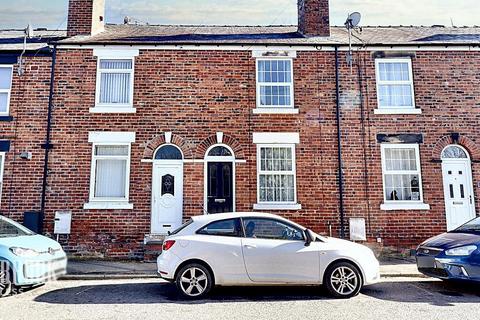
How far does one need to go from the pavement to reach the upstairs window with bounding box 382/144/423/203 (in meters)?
1.88

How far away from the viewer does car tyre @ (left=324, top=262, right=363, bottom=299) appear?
6250 millimetres

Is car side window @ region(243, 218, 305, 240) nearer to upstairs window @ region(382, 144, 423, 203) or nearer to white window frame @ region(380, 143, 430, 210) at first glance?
white window frame @ region(380, 143, 430, 210)

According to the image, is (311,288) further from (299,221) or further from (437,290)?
(299,221)

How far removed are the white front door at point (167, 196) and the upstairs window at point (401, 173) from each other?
6.08 m

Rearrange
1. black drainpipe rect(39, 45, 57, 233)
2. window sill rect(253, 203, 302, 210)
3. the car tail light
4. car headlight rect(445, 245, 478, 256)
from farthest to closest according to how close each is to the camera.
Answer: window sill rect(253, 203, 302, 210) → black drainpipe rect(39, 45, 57, 233) → car headlight rect(445, 245, 478, 256) → the car tail light

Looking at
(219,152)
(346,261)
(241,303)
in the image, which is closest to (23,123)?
(219,152)

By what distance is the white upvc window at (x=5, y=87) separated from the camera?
1079 centimetres

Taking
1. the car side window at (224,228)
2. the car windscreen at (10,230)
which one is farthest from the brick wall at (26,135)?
the car side window at (224,228)

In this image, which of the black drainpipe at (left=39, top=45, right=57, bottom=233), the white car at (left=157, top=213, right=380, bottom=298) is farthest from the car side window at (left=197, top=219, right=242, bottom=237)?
the black drainpipe at (left=39, top=45, right=57, bottom=233)

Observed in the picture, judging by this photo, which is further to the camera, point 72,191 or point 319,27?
point 319,27

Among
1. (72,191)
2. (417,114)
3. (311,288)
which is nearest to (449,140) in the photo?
(417,114)

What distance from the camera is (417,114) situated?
10977 mm

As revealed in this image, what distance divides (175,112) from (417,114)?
24.2ft

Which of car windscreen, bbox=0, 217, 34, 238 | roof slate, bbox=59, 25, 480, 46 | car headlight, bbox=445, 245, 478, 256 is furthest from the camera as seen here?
roof slate, bbox=59, 25, 480, 46
